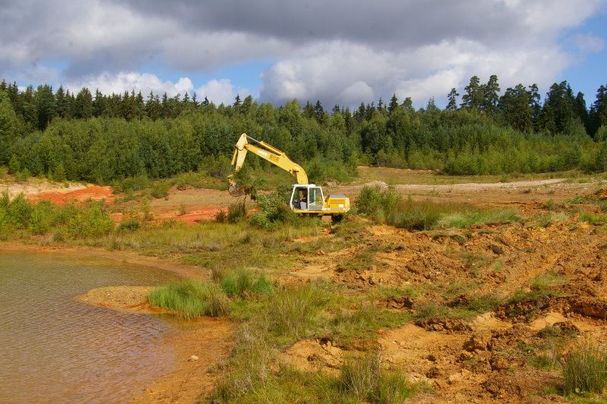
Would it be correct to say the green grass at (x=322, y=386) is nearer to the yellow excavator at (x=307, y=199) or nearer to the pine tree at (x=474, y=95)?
the yellow excavator at (x=307, y=199)

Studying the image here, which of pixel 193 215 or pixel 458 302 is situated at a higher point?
pixel 193 215

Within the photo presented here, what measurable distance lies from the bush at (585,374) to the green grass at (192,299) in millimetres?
7398

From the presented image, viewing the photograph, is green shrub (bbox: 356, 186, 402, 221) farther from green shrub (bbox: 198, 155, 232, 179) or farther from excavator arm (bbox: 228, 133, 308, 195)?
green shrub (bbox: 198, 155, 232, 179)

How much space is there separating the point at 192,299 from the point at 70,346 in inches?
121

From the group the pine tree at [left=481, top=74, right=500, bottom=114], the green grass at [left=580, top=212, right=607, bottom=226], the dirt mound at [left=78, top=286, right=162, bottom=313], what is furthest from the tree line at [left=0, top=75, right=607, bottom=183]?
the dirt mound at [left=78, top=286, right=162, bottom=313]

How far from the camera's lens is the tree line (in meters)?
61.5

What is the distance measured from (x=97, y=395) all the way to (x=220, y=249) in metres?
14.4

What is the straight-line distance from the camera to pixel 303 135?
76000 mm

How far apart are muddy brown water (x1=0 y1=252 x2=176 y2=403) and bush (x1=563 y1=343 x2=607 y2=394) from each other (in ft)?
19.0

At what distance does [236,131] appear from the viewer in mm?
71875

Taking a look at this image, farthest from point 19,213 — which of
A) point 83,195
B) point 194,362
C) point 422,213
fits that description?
point 83,195

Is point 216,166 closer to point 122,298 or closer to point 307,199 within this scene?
point 307,199

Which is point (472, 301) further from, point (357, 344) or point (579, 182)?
point (579, 182)

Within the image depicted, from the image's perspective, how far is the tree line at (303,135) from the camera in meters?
61.5
